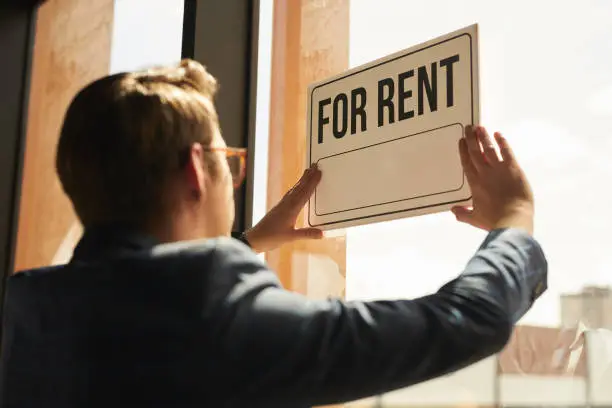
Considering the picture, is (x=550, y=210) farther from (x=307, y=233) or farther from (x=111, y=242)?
(x=111, y=242)

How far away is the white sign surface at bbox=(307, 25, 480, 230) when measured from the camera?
101 centimetres

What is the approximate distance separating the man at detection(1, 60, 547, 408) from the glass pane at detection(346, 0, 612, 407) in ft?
0.38

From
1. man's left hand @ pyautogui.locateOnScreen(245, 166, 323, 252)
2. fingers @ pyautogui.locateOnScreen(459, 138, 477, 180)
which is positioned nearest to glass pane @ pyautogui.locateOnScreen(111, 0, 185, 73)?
man's left hand @ pyautogui.locateOnScreen(245, 166, 323, 252)

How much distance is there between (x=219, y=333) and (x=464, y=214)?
42 centimetres

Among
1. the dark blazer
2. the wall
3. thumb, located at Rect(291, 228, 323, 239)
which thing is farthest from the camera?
the wall

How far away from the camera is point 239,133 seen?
152cm

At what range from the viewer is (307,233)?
3.98 feet

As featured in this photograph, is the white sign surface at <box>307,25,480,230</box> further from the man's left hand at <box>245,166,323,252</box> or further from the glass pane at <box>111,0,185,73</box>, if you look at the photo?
the glass pane at <box>111,0,185,73</box>

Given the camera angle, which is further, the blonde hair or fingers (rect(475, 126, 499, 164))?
fingers (rect(475, 126, 499, 164))

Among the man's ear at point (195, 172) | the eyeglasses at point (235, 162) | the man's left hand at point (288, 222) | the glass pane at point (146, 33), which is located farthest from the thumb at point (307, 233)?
the glass pane at point (146, 33)

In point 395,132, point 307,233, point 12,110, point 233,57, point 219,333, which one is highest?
point 12,110

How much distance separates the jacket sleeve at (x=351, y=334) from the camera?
0.72 m

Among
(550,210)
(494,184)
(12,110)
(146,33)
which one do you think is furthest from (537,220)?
(12,110)

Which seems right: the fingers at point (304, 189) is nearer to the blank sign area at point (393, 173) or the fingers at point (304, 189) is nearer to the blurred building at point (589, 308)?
the blank sign area at point (393, 173)
